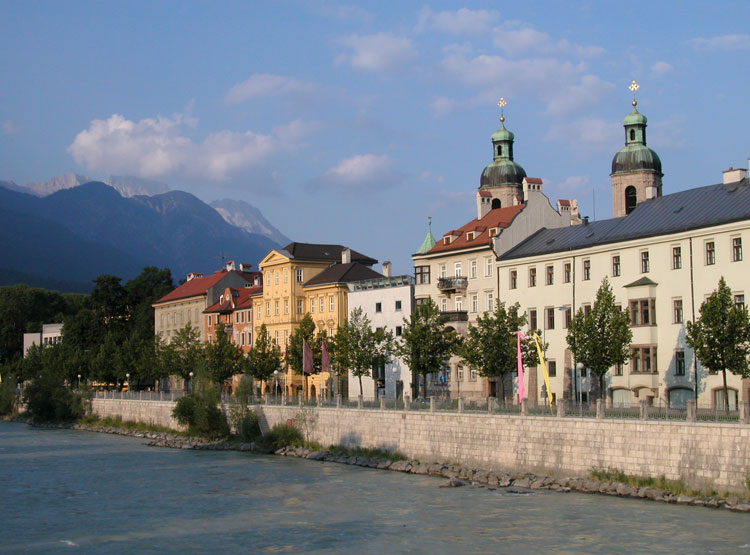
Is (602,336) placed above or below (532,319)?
below

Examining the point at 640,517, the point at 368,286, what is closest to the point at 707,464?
the point at 640,517

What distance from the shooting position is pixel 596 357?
53.6 meters

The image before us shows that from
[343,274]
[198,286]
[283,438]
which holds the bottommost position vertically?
[283,438]

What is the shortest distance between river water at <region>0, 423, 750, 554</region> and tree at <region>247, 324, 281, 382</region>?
3188cm

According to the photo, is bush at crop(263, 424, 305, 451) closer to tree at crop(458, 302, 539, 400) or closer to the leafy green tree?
tree at crop(458, 302, 539, 400)

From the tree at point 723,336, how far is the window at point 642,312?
1006cm

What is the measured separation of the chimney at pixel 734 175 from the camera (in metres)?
59.8

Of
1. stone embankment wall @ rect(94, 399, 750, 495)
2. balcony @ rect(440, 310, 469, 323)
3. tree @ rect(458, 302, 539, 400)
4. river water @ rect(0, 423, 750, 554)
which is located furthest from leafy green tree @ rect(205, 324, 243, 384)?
river water @ rect(0, 423, 750, 554)

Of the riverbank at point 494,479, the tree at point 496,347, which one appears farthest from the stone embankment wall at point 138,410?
the tree at point 496,347

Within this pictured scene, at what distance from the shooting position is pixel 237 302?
4299 inches

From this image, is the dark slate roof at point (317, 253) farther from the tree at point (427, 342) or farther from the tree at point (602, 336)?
the tree at point (602, 336)

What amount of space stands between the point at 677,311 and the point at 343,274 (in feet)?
127

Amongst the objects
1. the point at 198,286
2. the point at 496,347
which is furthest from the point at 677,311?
the point at 198,286

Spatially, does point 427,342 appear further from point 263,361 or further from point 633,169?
point 633,169
